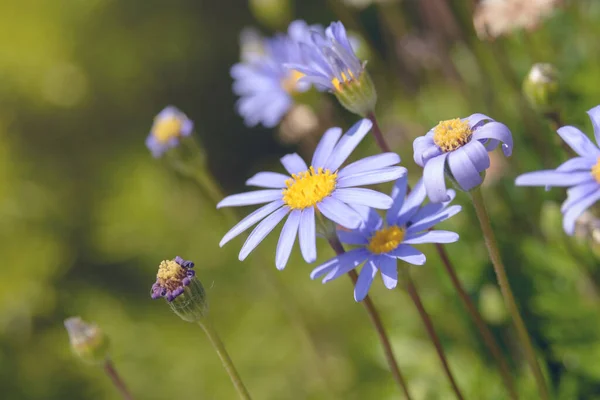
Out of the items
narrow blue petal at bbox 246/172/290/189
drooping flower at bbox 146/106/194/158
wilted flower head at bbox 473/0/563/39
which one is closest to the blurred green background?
wilted flower head at bbox 473/0/563/39

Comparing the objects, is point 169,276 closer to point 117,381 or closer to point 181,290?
point 181,290

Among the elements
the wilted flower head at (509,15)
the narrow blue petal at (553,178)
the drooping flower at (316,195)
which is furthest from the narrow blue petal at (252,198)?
the wilted flower head at (509,15)

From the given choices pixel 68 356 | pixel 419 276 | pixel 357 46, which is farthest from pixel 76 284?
pixel 357 46

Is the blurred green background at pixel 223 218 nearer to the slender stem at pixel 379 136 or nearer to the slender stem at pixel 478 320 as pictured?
the slender stem at pixel 478 320

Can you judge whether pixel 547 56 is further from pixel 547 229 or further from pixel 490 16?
pixel 547 229

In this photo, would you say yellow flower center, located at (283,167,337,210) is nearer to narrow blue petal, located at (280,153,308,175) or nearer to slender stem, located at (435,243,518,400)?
narrow blue petal, located at (280,153,308,175)

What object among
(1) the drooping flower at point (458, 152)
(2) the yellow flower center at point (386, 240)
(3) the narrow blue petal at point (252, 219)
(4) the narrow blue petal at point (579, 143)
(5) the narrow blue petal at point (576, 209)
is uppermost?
(3) the narrow blue petal at point (252, 219)

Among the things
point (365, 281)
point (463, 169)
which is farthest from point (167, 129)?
point (463, 169)
